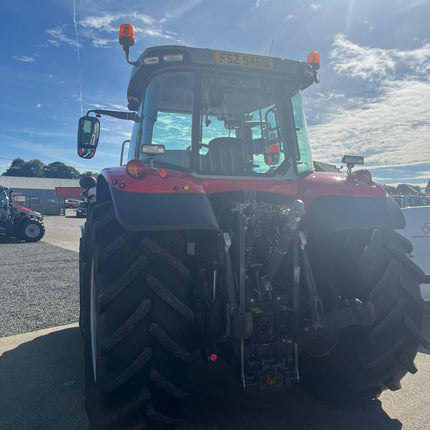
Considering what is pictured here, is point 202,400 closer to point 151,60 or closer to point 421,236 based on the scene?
point 151,60

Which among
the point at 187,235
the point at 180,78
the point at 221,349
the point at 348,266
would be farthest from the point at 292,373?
the point at 180,78

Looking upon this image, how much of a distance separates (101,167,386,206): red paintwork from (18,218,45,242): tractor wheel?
15.1 metres

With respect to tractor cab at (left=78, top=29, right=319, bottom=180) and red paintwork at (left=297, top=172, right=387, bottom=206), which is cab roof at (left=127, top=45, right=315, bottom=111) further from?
red paintwork at (left=297, top=172, right=387, bottom=206)

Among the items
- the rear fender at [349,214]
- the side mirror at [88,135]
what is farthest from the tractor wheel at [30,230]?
the rear fender at [349,214]

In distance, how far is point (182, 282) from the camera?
222 centimetres

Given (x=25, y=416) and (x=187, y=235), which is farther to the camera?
(x=25, y=416)

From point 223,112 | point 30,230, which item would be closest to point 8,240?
point 30,230

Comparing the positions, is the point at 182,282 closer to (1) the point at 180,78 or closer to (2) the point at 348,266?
(2) the point at 348,266

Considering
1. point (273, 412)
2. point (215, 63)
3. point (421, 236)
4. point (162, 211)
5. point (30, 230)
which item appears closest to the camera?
point (162, 211)

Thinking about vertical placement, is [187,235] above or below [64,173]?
below

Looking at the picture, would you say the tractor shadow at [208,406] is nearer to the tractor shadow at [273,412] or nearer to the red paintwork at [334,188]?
the tractor shadow at [273,412]

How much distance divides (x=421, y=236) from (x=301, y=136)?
10.6ft

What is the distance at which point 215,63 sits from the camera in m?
2.93

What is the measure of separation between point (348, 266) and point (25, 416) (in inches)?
103
